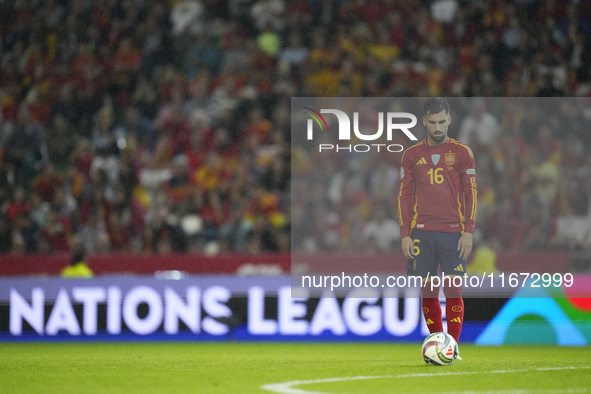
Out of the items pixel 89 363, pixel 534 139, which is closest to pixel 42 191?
pixel 89 363

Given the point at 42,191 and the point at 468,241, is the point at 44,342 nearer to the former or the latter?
the point at 42,191

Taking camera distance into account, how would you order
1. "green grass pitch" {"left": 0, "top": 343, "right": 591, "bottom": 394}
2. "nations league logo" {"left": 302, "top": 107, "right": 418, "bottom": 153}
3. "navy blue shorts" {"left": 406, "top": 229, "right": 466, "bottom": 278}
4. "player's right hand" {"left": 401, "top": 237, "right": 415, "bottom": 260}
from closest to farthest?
1. "green grass pitch" {"left": 0, "top": 343, "right": 591, "bottom": 394}
2. "navy blue shorts" {"left": 406, "top": 229, "right": 466, "bottom": 278}
3. "player's right hand" {"left": 401, "top": 237, "right": 415, "bottom": 260}
4. "nations league logo" {"left": 302, "top": 107, "right": 418, "bottom": 153}

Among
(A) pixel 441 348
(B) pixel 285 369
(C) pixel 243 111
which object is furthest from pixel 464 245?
(C) pixel 243 111

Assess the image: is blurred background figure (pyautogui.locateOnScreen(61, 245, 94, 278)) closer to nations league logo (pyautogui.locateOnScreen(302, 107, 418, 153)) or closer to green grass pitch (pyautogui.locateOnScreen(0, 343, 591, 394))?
green grass pitch (pyautogui.locateOnScreen(0, 343, 591, 394))

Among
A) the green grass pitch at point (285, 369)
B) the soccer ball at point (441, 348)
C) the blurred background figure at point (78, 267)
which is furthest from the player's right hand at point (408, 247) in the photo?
the blurred background figure at point (78, 267)

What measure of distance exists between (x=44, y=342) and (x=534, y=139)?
617 centimetres

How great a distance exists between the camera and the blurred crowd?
35.4 feet

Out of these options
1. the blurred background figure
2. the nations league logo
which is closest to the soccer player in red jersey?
the nations league logo

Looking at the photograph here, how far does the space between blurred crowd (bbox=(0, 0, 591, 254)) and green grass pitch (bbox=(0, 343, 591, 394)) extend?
99.0 inches

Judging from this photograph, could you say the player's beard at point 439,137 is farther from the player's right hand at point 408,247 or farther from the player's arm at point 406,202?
the player's right hand at point 408,247

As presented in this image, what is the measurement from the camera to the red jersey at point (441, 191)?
6734mm

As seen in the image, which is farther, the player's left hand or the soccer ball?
the player's left hand

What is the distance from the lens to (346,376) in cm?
587

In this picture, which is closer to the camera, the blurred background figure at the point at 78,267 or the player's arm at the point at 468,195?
the player's arm at the point at 468,195
